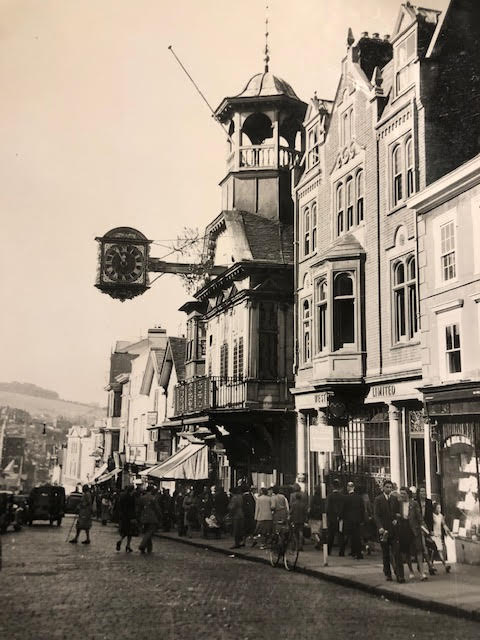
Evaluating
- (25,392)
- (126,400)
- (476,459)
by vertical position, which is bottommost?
(476,459)

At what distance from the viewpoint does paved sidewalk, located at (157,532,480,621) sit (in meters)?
10.8

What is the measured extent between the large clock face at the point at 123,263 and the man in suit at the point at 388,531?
13794 millimetres

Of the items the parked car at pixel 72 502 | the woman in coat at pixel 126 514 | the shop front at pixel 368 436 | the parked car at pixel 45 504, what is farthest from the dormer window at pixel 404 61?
the parked car at pixel 72 502

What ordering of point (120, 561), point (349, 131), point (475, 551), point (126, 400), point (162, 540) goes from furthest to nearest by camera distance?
1. point (126, 400)
2. point (162, 540)
3. point (349, 131)
4. point (120, 561)
5. point (475, 551)

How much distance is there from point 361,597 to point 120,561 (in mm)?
6554

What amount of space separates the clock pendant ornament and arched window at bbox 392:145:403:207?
31.2 ft

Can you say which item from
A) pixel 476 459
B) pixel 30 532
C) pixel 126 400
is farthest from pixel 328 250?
pixel 126 400

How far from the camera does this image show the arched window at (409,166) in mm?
18797

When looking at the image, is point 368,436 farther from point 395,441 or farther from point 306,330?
point 306,330

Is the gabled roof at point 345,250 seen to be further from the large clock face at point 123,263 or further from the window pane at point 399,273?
the large clock face at point 123,263

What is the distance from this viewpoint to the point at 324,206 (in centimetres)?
2375

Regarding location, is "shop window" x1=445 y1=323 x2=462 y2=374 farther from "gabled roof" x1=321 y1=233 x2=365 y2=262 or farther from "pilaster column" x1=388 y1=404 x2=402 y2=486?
"gabled roof" x1=321 y1=233 x2=365 y2=262

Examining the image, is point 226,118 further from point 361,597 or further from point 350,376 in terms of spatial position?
point 361,597

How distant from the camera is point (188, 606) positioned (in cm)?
1053
